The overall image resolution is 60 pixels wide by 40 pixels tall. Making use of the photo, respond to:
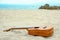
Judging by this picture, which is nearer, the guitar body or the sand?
the sand

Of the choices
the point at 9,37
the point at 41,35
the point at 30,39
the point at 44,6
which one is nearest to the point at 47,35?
the point at 41,35

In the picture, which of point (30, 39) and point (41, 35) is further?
point (41, 35)

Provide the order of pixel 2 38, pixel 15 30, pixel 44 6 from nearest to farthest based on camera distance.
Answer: pixel 2 38
pixel 15 30
pixel 44 6

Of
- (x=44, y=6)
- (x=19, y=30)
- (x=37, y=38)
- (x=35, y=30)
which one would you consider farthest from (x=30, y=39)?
(x=44, y=6)

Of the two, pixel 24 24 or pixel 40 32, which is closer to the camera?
pixel 40 32

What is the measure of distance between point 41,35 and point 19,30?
58cm

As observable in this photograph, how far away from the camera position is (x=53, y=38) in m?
3.05

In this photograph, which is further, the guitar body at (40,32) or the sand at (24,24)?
the guitar body at (40,32)

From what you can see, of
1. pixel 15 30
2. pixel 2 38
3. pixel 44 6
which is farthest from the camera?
pixel 44 6

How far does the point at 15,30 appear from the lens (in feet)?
11.7

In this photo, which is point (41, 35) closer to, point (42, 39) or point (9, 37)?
point (42, 39)

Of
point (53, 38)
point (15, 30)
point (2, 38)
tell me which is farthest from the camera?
point (15, 30)

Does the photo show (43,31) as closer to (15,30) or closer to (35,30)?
(35,30)

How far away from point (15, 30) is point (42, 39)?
80 centimetres
